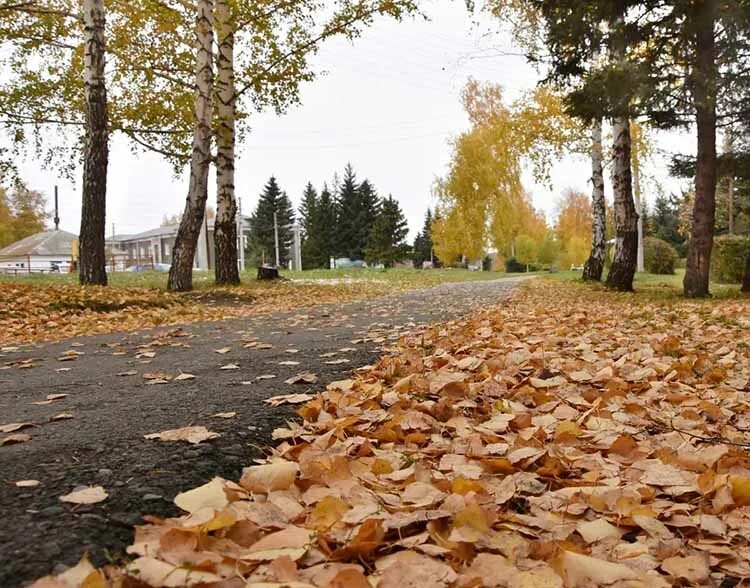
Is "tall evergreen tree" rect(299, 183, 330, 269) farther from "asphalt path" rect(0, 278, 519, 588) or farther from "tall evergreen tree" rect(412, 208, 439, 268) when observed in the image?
"asphalt path" rect(0, 278, 519, 588)

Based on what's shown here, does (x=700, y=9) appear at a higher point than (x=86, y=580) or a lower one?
higher

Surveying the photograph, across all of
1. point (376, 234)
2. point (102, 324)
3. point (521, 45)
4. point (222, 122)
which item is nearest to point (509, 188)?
point (376, 234)

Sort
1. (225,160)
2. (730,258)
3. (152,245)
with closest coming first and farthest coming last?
(225,160)
(730,258)
(152,245)

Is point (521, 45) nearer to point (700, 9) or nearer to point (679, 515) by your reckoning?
point (700, 9)

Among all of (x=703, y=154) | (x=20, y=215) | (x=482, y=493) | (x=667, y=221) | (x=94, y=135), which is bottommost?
(x=482, y=493)

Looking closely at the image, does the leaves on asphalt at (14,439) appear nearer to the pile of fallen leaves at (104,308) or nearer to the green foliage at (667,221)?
the pile of fallen leaves at (104,308)

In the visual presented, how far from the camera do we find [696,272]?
25.8 feet

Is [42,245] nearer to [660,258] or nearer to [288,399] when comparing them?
[660,258]

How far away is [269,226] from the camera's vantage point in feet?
177

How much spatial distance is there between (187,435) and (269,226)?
53.6 meters

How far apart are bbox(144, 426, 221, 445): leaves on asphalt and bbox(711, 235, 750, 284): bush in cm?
1407

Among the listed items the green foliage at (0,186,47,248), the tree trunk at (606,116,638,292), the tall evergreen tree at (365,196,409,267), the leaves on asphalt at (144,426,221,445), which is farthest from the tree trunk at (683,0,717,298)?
the green foliage at (0,186,47,248)

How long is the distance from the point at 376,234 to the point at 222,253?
89.3 feet

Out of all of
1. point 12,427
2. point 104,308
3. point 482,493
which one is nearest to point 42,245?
point 104,308
